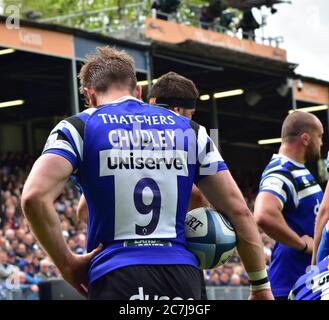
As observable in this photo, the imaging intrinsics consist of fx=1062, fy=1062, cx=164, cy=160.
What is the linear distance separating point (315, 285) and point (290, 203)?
10.6ft

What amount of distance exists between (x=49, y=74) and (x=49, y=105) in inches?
182

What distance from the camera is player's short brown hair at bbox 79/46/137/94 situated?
204 inches

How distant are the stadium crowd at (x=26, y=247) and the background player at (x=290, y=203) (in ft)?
18.9

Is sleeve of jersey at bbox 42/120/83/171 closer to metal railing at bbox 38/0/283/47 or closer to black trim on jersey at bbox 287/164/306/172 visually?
black trim on jersey at bbox 287/164/306/172

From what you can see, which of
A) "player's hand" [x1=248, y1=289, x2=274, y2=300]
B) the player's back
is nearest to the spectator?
"player's hand" [x1=248, y1=289, x2=274, y2=300]

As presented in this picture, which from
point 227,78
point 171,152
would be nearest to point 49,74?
point 227,78

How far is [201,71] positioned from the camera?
30.5 meters

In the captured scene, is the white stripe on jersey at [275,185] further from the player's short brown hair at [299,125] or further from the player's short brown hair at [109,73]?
the player's short brown hair at [109,73]

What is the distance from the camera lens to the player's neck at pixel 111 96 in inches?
204

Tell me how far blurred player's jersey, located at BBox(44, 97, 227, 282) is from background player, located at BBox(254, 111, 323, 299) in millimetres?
3034

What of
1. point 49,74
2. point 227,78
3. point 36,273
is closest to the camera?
point 36,273

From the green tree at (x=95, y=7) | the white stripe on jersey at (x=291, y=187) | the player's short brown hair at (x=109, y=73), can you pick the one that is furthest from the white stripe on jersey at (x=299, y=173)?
the green tree at (x=95, y=7)
